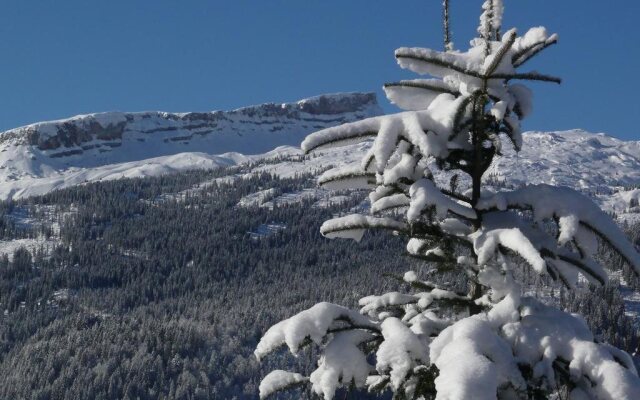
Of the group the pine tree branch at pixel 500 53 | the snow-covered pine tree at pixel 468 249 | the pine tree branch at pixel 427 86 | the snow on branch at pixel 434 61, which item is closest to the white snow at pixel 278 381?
the snow-covered pine tree at pixel 468 249

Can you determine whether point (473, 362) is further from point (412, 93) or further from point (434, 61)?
point (412, 93)

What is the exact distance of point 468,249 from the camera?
838 cm

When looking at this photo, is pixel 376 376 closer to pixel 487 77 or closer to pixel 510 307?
pixel 510 307

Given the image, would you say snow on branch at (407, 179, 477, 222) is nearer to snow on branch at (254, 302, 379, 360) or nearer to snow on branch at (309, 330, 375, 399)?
snow on branch at (254, 302, 379, 360)

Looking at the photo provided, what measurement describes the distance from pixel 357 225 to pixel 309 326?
→ 4.63 feet

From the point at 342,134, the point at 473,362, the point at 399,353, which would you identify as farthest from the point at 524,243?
the point at 342,134

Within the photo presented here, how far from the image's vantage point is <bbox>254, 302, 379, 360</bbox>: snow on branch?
701cm

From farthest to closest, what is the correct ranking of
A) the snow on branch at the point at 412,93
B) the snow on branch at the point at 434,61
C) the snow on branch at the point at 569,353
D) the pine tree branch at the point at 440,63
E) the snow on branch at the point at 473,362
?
the snow on branch at the point at 412,93 < the snow on branch at the point at 434,61 < the pine tree branch at the point at 440,63 < the snow on branch at the point at 569,353 < the snow on branch at the point at 473,362

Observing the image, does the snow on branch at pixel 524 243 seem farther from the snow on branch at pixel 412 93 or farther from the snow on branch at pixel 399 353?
the snow on branch at pixel 412 93

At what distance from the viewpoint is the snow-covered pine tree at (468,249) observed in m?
6.49

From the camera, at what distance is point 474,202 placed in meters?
7.95

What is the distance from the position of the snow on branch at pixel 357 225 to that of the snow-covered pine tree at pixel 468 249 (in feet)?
0.05

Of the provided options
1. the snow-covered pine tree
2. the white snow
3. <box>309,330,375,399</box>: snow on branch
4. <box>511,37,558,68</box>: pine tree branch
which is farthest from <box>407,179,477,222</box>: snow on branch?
the white snow

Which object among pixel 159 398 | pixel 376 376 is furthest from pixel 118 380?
pixel 376 376
